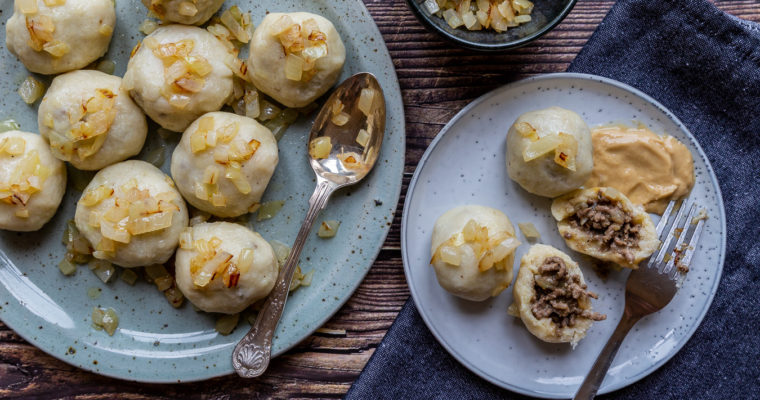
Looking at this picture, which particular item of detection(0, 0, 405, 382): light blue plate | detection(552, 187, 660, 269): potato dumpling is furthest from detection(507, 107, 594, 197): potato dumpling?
detection(0, 0, 405, 382): light blue plate

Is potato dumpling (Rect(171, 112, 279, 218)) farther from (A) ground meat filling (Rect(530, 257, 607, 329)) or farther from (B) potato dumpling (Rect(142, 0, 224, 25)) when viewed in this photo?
(A) ground meat filling (Rect(530, 257, 607, 329))

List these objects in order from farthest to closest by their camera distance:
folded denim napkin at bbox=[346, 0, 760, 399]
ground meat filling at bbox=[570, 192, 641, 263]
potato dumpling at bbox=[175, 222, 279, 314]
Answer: folded denim napkin at bbox=[346, 0, 760, 399], ground meat filling at bbox=[570, 192, 641, 263], potato dumpling at bbox=[175, 222, 279, 314]

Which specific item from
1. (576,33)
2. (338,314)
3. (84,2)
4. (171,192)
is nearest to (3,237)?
(171,192)

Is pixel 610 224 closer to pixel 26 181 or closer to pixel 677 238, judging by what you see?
pixel 677 238

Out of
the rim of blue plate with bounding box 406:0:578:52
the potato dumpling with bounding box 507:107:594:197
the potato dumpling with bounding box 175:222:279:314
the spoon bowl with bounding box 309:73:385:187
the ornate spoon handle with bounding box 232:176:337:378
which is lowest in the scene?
the ornate spoon handle with bounding box 232:176:337:378

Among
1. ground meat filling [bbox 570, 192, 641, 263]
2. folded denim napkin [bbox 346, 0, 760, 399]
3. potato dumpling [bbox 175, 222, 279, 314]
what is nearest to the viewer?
potato dumpling [bbox 175, 222, 279, 314]

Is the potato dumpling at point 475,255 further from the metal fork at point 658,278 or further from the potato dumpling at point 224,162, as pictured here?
the potato dumpling at point 224,162

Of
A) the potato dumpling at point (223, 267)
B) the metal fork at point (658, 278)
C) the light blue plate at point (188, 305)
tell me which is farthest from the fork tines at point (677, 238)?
the potato dumpling at point (223, 267)
